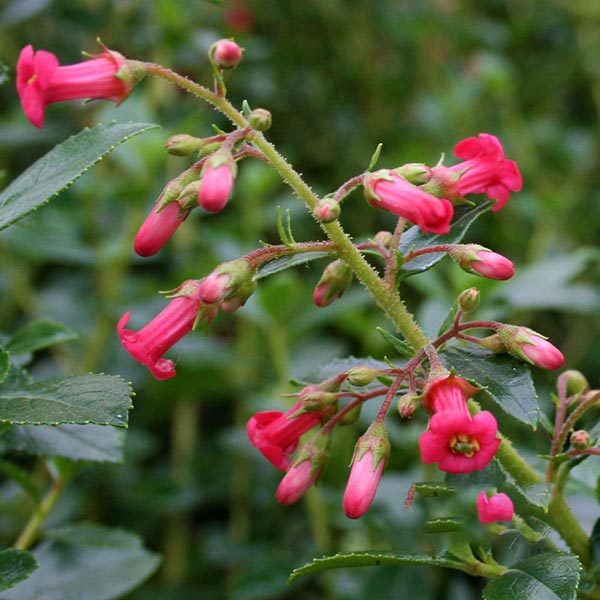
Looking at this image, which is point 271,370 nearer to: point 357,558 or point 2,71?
point 2,71

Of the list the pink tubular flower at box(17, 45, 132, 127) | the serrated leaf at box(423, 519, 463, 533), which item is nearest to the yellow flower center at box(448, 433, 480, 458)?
the serrated leaf at box(423, 519, 463, 533)

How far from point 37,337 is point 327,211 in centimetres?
63

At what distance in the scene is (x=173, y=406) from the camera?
2.86m

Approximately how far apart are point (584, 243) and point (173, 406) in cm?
168

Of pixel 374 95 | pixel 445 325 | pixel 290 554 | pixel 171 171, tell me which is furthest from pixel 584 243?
pixel 445 325

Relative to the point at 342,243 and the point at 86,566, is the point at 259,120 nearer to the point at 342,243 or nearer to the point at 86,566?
the point at 342,243

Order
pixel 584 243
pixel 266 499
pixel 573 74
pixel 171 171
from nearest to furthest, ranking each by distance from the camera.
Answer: pixel 266 499 → pixel 171 171 → pixel 584 243 → pixel 573 74

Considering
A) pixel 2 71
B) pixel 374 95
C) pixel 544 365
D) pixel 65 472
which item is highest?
pixel 2 71

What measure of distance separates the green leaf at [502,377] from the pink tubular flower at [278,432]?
0.75 feet

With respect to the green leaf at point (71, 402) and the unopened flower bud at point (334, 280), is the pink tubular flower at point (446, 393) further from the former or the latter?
the green leaf at point (71, 402)

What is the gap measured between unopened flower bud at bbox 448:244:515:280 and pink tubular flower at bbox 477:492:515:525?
0.30m

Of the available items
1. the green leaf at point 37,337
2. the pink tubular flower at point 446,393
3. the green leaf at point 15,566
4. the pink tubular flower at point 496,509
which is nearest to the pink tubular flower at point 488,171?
the pink tubular flower at point 446,393

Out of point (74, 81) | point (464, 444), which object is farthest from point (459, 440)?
point (74, 81)

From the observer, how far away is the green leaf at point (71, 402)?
3.61 feet
